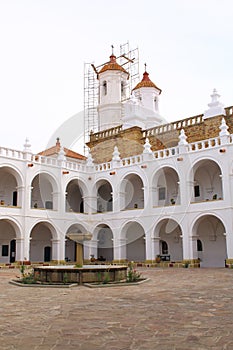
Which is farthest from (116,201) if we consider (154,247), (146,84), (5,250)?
(146,84)

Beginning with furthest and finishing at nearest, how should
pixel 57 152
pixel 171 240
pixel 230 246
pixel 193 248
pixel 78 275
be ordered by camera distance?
pixel 57 152, pixel 171 240, pixel 193 248, pixel 230 246, pixel 78 275

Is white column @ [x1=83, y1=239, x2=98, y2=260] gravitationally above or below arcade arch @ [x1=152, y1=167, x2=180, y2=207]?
below

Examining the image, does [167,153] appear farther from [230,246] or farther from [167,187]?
[230,246]

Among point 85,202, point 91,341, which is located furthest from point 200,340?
point 85,202

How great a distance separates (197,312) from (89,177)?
2131 centimetres

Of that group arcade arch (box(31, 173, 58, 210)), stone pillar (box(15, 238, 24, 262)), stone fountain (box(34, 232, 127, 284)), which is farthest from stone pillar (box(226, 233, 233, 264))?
arcade arch (box(31, 173, 58, 210))

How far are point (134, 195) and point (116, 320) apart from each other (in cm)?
2151

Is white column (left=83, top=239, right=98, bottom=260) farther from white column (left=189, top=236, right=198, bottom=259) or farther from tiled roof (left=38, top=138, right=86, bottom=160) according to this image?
white column (left=189, top=236, right=198, bottom=259)

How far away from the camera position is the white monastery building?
2184cm

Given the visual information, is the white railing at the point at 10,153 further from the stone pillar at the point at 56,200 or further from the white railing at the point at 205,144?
the white railing at the point at 205,144

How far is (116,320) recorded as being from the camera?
6199 millimetres

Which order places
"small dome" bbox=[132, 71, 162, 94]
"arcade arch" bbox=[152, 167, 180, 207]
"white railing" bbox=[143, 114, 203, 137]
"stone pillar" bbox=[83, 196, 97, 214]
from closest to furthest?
"white railing" bbox=[143, 114, 203, 137] < "arcade arch" bbox=[152, 167, 180, 207] < "stone pillar" bbox=[83, 196, 97, 214] < "small dome" bbox=[132, 71, 162, 94]

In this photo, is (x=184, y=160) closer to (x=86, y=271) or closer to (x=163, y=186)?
(x=163, y=186)

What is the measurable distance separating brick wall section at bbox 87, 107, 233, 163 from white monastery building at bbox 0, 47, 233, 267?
0.07 metres
